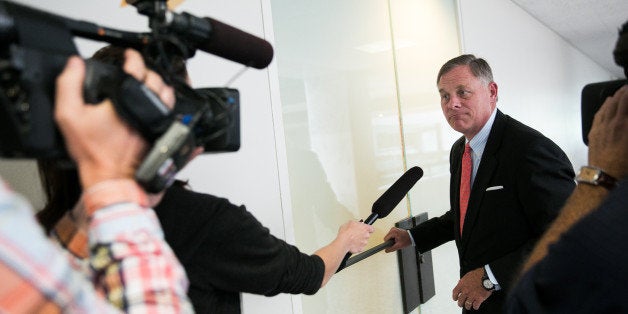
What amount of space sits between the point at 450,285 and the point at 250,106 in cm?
185

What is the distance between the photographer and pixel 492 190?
1.44 m

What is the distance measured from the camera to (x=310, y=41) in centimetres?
158

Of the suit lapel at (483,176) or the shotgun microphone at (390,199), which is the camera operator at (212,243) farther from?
the suit lapel at (483,176)

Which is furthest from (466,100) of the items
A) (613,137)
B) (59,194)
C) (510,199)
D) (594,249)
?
(59,194)

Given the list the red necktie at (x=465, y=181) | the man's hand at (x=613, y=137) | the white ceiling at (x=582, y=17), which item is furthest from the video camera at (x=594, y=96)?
the white ceiling at (x=582, y=17)

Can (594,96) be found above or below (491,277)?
above

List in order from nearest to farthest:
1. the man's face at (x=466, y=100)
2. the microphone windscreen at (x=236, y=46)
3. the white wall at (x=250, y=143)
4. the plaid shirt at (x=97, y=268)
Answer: the plaid shirt at (x=97, y=268), the microphone windscreen at (x=236, y=46), the white wall at (x=250, y=143), the man's face at (x=466, y=100)

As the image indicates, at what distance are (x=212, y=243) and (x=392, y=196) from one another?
0.69m

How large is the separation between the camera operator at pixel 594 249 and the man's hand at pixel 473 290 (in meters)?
0.84

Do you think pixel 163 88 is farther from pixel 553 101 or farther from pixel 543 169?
pixel 553 101

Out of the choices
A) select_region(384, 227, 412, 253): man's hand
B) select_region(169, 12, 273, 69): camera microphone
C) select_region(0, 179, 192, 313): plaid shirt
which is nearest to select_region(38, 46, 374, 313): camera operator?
select_region(169, 12, 273, 69): camera microphone

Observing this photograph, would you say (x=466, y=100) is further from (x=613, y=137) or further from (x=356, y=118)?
(x=613, y=137)

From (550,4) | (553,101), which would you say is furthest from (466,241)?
(553,101)

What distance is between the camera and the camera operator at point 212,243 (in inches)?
27.5
